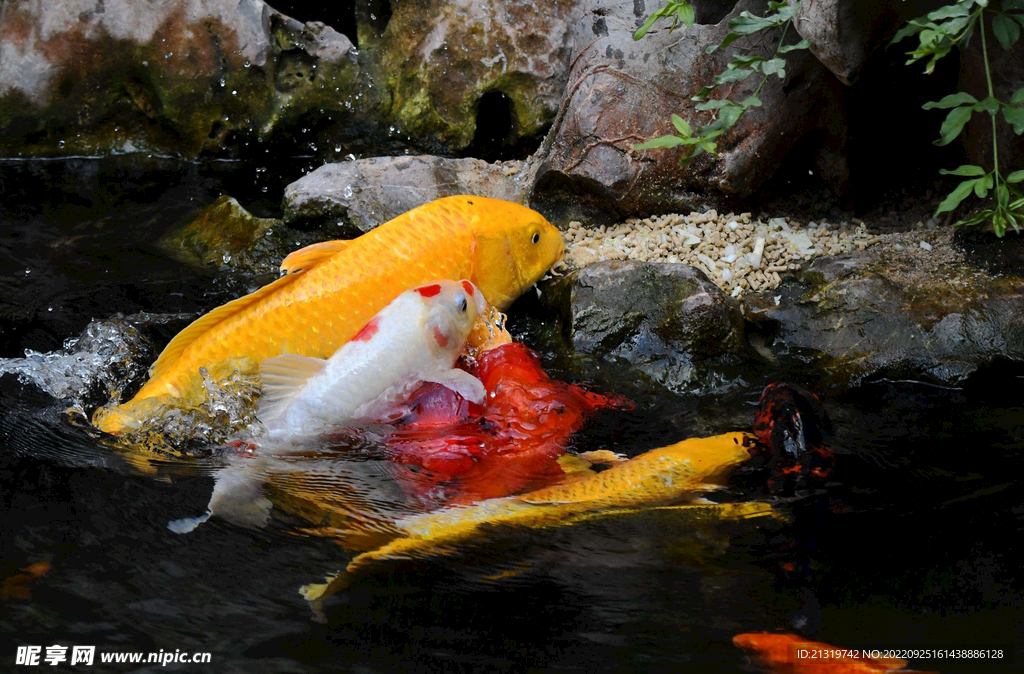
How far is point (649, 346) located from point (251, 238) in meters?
2.67

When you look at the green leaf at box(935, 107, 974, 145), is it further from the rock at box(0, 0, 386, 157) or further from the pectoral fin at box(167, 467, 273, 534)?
the rock at box(0, 0, 386, 157)

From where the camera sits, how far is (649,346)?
12.8ft

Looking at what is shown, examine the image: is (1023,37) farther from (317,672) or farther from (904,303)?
(317,672)

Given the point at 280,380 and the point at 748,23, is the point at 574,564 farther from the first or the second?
the point at 748,23

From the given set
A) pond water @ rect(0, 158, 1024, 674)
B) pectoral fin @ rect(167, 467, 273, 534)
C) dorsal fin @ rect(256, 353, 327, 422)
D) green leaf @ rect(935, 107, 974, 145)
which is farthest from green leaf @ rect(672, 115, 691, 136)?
pectoral fin @ rect(167, 467, 273, 534)

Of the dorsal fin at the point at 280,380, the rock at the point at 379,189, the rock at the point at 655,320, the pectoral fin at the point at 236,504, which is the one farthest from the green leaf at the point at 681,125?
the pectoral fin at the point at 236,504

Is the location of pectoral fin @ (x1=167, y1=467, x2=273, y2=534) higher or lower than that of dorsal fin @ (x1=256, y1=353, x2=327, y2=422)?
lower

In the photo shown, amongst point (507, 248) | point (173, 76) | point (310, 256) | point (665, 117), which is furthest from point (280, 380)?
point (173, 76)

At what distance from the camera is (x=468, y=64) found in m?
6.47

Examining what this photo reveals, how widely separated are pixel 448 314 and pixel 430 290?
134 mm

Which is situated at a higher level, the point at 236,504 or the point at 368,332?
the point at 368,332

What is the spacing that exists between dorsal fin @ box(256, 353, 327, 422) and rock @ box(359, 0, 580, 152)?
3592 millimetres

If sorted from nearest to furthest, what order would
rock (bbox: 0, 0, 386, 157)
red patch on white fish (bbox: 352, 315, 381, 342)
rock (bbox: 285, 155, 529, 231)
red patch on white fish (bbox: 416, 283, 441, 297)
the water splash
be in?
red patch on white fish (bbox: 352, 315, 381, 342)
red patch on white fish (bbox: 416, 283, 441, 297)
the water splash
rock (bbox: 285, 155, 529, 231)
rock (bbox: 0, 0, 386, 157)

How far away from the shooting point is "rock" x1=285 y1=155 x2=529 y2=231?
5.04m
